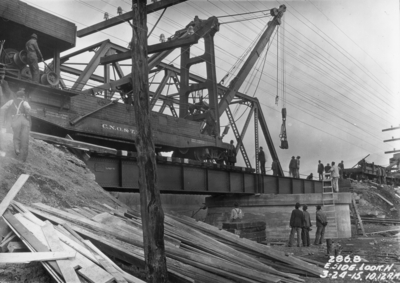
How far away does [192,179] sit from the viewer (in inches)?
757

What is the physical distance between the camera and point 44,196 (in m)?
8.61

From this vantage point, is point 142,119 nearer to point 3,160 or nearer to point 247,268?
point 247,268

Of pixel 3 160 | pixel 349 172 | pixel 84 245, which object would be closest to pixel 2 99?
pixel 3 160

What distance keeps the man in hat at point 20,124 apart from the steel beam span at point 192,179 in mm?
3197

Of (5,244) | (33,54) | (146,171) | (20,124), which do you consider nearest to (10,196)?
(5,244)

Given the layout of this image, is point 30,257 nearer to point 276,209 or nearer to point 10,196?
point 10,196

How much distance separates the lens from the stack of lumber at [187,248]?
6.10 m

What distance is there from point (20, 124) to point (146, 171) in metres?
5.23

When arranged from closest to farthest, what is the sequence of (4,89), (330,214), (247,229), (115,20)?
(4,89) < (247,229) < (115,20) < (330,214)

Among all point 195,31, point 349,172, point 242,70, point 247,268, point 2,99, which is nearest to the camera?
point 247,268

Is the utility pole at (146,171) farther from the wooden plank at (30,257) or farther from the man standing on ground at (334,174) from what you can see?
the man standing on ground at (334,174)

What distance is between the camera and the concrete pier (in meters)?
20.5

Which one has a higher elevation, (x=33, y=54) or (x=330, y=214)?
(x=33, y=54)

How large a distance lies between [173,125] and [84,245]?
14360 millimetres
